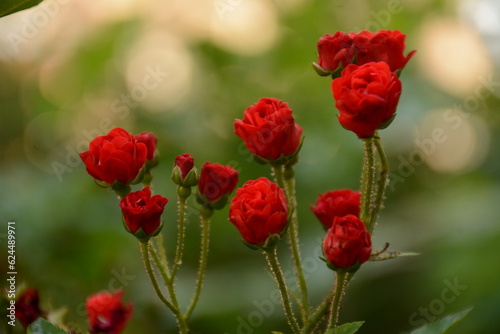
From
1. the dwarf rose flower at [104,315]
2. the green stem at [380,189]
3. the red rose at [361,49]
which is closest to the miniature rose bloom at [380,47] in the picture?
the red rose at [361,49]

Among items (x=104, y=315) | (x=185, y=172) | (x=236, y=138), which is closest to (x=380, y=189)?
(x=185, y=172)

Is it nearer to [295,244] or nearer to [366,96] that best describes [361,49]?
[366,96]

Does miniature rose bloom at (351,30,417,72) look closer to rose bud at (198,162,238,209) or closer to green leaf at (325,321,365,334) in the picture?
rose bud at (198,162,238,209)

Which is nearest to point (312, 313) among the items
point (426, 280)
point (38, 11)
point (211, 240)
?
point (426, 280)

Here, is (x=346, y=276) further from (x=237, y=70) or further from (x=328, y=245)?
(x=237, y=70)

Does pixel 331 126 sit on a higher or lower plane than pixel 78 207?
higher

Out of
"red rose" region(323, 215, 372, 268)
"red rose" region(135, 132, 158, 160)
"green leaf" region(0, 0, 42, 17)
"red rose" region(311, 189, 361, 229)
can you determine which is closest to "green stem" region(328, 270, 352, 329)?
"red rose" region(323, 215, 372, 268)
